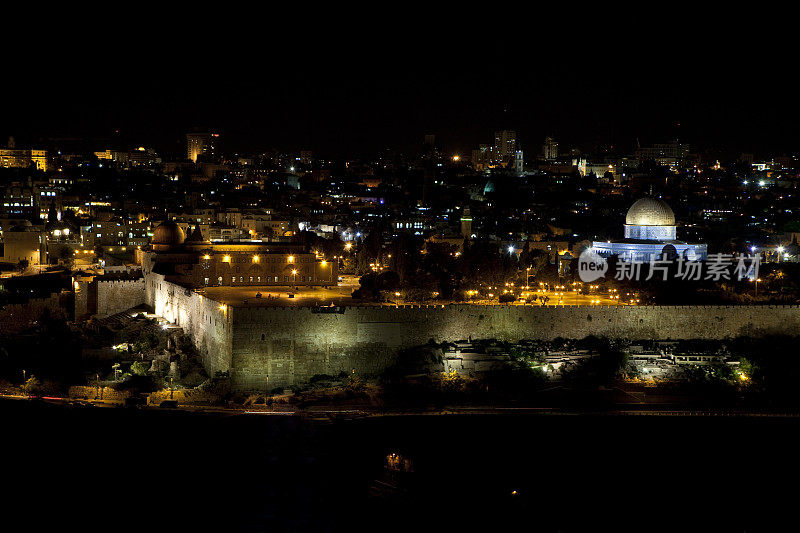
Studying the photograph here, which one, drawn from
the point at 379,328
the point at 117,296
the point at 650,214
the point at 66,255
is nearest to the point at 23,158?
the point at 66,255

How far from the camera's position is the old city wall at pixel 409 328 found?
19.2 meters

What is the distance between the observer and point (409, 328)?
19906 mm

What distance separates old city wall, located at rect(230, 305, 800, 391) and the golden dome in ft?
29.5

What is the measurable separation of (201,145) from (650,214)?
54.3 meters

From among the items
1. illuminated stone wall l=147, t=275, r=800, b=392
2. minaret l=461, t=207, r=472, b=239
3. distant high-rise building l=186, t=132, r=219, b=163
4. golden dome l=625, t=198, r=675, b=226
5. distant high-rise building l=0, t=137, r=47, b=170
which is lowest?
illuminated stone wall l=147, t=275, r=800, b=392

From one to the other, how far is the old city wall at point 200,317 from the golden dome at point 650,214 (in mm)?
13339

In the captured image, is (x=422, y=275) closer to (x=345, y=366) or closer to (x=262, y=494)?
(x=345, y=366)

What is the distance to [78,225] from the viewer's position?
3731 centimetres

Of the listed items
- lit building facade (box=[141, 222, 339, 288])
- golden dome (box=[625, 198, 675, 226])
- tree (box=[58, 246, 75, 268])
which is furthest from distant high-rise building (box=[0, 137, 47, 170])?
golden dome (box=[625, 198, 675, 226])

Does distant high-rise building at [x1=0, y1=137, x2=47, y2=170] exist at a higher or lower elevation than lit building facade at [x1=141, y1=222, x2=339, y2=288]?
higher

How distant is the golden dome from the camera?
30.3 m

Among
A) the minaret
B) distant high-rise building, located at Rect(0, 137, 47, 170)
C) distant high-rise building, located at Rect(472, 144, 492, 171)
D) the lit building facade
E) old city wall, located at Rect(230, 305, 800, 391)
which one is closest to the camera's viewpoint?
old city wall, located at Rect(230, 305, 800, 391)

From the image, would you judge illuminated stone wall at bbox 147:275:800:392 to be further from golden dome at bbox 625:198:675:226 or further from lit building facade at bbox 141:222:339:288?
golden dome at bbox 625:198:675:226

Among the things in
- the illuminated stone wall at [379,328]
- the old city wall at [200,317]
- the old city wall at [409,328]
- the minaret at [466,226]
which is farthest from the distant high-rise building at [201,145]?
the old city wall at [409,328]
